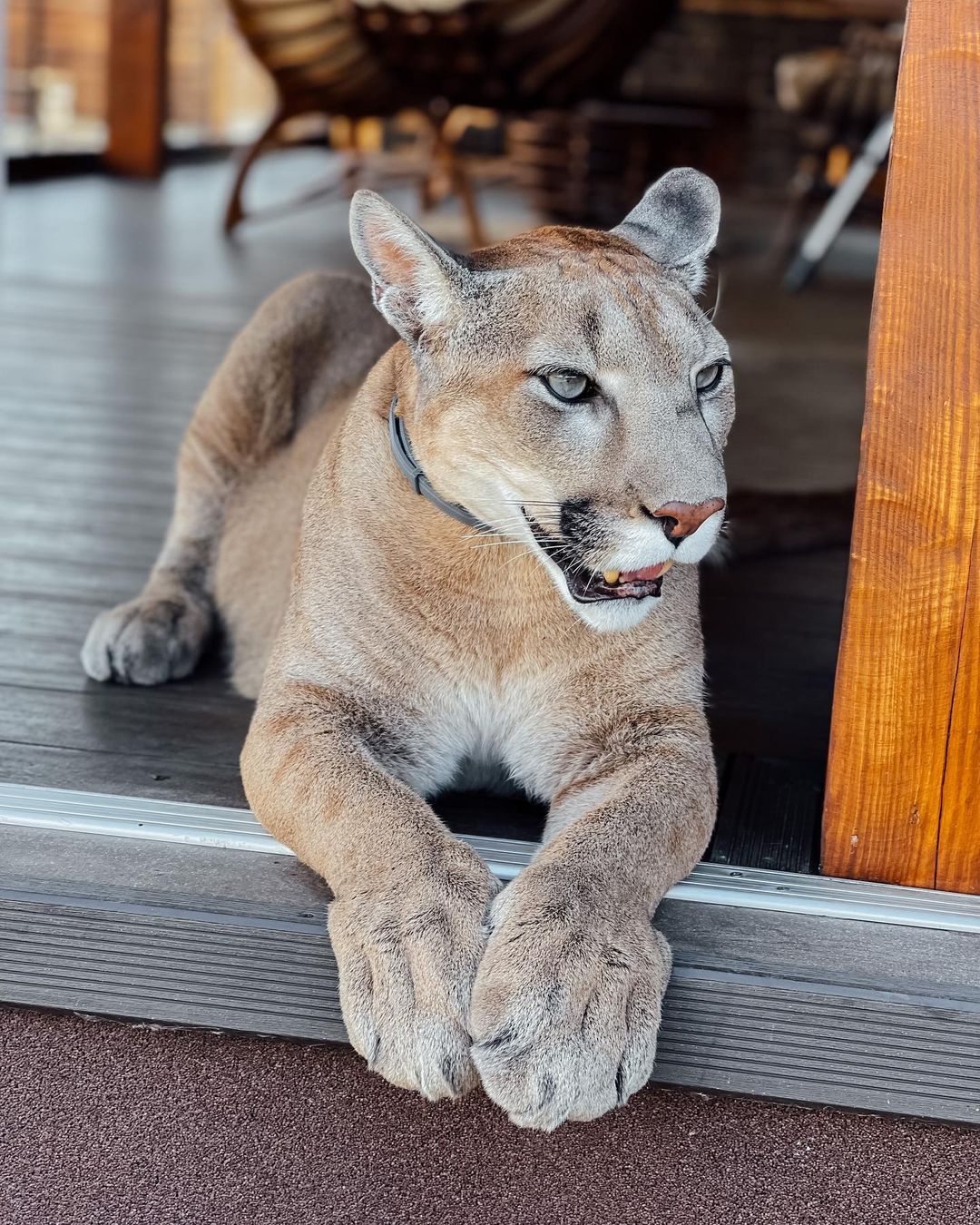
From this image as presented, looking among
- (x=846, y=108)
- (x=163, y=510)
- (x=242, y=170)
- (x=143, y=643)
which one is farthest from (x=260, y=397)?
(x=846, y=108)

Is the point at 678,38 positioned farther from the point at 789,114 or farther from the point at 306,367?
the point at 306,367

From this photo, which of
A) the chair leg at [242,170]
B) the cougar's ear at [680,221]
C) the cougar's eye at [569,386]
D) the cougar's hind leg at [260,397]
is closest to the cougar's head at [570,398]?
the cougar's eye at [569,386]

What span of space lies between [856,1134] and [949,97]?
1258 mm

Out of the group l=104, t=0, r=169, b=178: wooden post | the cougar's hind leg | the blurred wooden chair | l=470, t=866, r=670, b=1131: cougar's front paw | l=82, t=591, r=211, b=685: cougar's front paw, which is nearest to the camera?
l=470, t=866, r=670, b=1131: cougar's front paw

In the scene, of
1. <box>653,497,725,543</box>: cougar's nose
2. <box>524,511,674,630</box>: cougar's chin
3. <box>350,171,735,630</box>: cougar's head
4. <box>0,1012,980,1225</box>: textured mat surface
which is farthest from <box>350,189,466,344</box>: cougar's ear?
<box>0,1012,980,1225</box>: textured mat surface

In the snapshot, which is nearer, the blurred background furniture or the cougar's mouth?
the cougar's mouth

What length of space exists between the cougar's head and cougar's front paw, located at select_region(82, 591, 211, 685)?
0.90 m

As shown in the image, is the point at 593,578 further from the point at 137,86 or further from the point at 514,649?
the point at 137,86

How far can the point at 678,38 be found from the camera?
45.5 ft

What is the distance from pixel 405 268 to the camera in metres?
1.93

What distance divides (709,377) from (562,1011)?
0.85m

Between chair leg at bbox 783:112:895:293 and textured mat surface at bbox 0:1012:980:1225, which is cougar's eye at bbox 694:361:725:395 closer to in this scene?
textured mat surface at bbox 0:1012:980:1225

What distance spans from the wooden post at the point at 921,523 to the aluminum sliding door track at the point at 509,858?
2.4 inches

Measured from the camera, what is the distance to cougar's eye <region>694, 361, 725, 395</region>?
6.38 ft
